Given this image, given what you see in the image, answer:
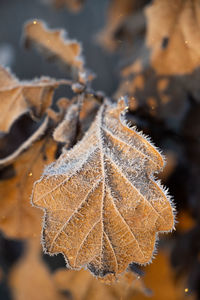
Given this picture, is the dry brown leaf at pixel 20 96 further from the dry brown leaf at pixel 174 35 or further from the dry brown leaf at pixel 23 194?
the dry brown leaf at pixel 174 35

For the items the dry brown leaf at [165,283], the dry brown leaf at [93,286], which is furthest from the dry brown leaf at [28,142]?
the dry brown leaf at [165,283]

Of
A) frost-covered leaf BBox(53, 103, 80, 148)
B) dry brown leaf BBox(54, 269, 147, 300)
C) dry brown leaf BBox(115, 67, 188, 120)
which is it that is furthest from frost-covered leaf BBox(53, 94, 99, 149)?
dry brown leaf BBox(54, 269, 147, 300)

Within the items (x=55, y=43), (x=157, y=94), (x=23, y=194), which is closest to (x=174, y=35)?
(x=157, y=94)

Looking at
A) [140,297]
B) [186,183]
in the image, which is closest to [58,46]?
[186,183]

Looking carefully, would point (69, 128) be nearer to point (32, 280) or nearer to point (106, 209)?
point (106, 209)

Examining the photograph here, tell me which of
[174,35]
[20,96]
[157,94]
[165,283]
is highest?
Answer: [20,96]

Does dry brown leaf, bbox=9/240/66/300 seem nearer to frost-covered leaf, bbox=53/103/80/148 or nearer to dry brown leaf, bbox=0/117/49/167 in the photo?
dry brown leaf, bbox=0/117/49/167

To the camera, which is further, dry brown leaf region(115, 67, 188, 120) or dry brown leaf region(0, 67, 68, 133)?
dry brown leaf region(115, 67, 188, 120)
